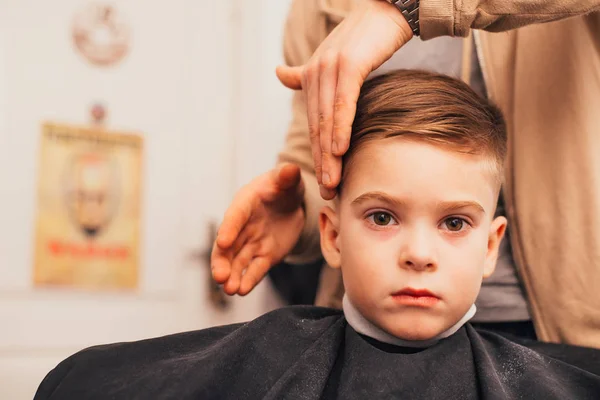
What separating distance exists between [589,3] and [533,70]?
0.19 metres

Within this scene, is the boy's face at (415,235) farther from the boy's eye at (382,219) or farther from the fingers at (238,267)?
the fingers at (238,267)

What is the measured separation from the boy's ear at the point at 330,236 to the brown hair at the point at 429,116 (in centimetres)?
11

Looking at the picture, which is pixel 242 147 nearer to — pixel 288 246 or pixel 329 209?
pixel 288 246

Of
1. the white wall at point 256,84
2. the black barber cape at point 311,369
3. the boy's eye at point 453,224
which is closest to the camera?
the black barber cape at point 311,369

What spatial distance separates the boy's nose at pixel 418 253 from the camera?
938 millimetres

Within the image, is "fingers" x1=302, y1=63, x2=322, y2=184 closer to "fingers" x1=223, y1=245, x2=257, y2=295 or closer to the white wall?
"fingers" x1=223, y1=245, x2=257, y2=295

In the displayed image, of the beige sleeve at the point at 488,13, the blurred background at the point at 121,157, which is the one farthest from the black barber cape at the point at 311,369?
the blurred background at the point at 121,157

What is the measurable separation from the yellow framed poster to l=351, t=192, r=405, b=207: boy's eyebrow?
152 centimetres

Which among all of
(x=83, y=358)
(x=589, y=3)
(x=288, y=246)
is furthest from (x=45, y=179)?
(x=589, y=3)

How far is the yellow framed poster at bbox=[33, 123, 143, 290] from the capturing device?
2.24 metres

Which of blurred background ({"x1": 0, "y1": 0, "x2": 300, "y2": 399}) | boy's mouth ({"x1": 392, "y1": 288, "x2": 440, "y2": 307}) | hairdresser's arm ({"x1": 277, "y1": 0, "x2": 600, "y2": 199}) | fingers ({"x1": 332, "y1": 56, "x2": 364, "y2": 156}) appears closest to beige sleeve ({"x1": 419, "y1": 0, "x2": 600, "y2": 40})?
hairdresser's arm ({"x1": 277, "y1": 0, "x2": 600, "y2": 199})

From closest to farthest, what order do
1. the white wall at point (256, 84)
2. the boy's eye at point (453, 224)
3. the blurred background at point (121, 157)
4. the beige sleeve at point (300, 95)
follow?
the boy's eye at point (453, 224), the beige sleeve at point (300, 95), the blurred background at point (121, 157), the white wall at point (256, 84)

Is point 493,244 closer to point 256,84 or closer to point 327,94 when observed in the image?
point 327,94

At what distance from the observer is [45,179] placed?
2.24 metres
